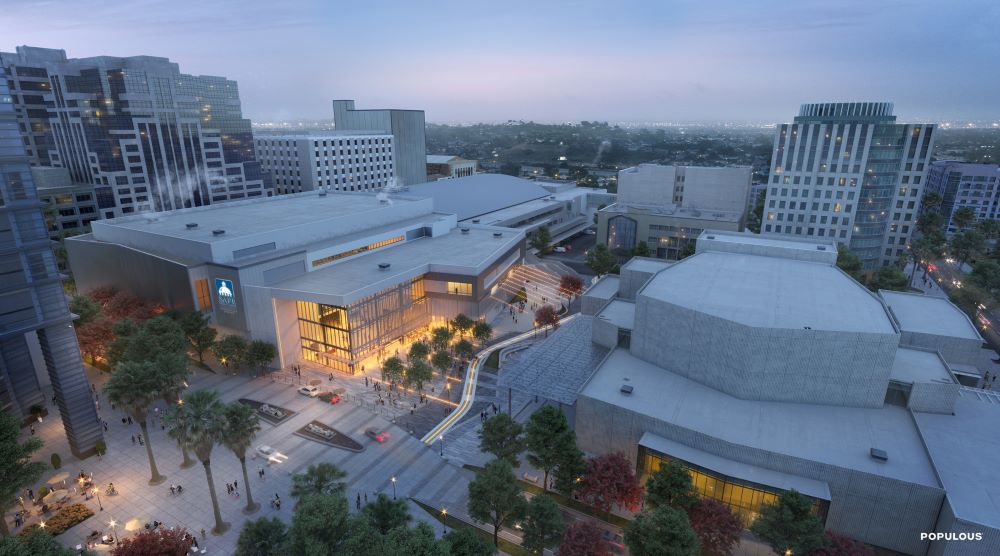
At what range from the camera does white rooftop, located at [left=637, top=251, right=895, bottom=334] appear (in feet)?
152

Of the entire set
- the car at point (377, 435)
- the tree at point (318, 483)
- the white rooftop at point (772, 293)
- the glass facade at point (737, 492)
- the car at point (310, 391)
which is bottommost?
the car at point (377, 435)

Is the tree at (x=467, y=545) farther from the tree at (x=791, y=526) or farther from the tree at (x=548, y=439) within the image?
the tree at (x=791, y=526)

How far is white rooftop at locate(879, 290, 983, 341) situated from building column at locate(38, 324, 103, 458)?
89.4 m

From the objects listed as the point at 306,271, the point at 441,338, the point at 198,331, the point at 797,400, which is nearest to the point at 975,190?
the point at 797,400

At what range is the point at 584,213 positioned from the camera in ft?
504

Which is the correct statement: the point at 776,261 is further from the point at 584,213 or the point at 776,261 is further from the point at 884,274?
the point at 584,213

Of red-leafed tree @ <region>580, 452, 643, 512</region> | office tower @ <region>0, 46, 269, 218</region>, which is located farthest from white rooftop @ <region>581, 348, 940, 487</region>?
office tower @ <region>0, 46, 269, 218</region>

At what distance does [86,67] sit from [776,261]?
157677 mm

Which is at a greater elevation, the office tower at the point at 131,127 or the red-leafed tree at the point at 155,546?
the office tower at the point at 131,127

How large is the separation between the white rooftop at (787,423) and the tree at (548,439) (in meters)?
6.58

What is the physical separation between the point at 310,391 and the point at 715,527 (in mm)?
47096

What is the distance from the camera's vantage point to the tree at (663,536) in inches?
1245

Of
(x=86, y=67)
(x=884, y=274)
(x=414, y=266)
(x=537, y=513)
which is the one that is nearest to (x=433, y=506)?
(x=537, y=513)

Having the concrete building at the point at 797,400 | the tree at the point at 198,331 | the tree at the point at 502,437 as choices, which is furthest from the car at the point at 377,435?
the tree at the point at 198,331
